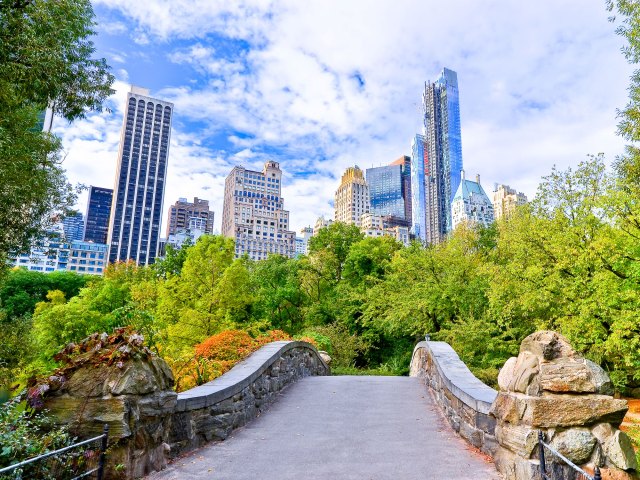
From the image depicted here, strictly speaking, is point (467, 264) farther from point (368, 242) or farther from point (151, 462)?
point (151, 462)

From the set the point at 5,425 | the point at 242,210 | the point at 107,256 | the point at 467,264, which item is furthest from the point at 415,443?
the point at 107,256

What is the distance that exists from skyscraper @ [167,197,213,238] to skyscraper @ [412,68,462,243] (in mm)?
92975

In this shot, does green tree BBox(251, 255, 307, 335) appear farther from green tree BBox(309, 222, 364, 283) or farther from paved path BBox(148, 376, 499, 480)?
paved path BBox(148, 376, 499, 480)

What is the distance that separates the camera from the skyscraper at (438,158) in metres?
169

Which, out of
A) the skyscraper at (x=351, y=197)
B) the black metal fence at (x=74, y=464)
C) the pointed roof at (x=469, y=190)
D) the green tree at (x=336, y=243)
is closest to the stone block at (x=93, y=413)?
the black metal fence at (x=74, y=464)

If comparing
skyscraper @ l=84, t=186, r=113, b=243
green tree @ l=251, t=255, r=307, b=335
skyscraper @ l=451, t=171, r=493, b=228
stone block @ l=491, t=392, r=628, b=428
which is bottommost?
stone block @ l=491, t=392, r=628, b=428

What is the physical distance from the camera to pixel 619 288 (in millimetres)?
11547

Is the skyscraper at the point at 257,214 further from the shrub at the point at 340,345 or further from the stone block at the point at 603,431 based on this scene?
the stone block at the point at 603,431

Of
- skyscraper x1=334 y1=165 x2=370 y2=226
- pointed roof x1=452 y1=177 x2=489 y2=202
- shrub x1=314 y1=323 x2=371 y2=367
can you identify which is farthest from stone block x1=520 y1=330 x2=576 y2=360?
skyscraper x1=334 y1=165 x2=370 y2=226

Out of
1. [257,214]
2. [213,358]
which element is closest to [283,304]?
[213,358]

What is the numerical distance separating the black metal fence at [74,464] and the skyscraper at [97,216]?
658 feet

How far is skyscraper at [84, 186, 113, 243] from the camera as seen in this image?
603 feet

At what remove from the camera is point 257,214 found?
399 ft

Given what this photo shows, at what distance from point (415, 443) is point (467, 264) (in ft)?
50.0
